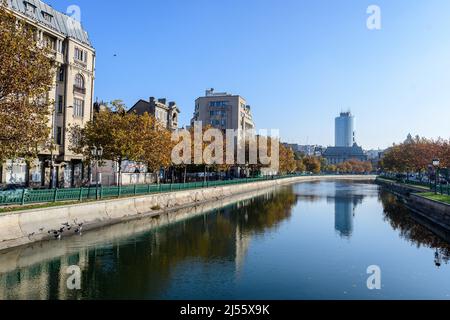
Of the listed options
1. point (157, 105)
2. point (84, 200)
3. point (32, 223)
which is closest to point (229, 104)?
point (157, 105)

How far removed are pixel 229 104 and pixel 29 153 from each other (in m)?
106

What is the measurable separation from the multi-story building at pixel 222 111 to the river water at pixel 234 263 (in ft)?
307

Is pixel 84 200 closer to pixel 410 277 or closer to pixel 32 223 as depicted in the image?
pixel 32 223

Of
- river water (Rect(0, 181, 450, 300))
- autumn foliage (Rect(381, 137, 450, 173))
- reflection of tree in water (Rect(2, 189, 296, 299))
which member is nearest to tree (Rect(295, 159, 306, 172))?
autumn foliage (Rect(381, 137, 450, 173))

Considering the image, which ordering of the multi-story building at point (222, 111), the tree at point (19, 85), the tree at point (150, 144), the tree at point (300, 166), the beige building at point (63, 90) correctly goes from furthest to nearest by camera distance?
the tree at point (300, 166) < the multi-story building at point (222, 111) < the beige building at point (63, 90) < the tree at point (150, 144) < the tree at point (19, 85)

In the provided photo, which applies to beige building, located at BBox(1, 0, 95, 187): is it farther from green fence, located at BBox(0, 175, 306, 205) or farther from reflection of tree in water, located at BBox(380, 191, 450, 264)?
reflection of tree in water, located at BBox(380, 191, 450, 264)

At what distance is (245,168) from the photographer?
350 ft

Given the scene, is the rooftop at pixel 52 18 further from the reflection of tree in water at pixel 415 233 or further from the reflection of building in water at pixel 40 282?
the reflection of tree in water at pixel 415 233

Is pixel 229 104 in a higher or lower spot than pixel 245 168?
higher

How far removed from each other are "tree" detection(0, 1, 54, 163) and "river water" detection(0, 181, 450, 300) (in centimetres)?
649

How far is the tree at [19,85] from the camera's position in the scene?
22000 millimetres

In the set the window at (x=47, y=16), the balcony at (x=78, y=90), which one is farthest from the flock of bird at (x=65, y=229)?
the window at (x=47, y=16)

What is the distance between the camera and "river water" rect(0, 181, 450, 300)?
1750cm

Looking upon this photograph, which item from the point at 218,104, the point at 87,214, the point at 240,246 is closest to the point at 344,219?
the point at 240,246
